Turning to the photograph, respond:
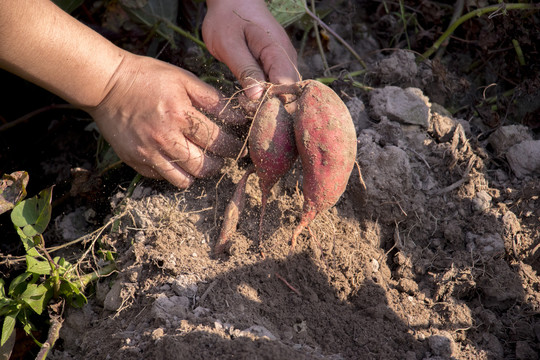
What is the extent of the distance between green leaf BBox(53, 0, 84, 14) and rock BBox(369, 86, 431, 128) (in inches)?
51.7

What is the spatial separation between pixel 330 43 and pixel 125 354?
5.16 ft

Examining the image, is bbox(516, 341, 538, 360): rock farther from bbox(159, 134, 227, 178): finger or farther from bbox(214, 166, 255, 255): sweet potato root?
bbox(159, 134, 227, 178): finger

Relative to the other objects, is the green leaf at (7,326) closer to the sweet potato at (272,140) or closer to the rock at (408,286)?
the sweet potato at (272,140)

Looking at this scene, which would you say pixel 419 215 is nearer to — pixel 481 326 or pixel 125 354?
pixel 481 326

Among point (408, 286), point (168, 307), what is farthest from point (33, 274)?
point (408, 286)

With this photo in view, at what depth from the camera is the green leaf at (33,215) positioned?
1.33 metres

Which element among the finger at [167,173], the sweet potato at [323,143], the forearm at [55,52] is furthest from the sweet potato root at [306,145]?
the forearm at [55,52]

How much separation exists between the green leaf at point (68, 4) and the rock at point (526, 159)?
1.87 meters

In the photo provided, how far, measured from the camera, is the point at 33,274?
4.47 ft

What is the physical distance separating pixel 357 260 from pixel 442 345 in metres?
0.33

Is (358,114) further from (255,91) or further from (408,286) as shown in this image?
(408,286)

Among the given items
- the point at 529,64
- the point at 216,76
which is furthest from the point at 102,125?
the point at 529,64

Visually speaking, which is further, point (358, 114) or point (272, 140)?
point (358, 114)

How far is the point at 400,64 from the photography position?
70.6 inches
